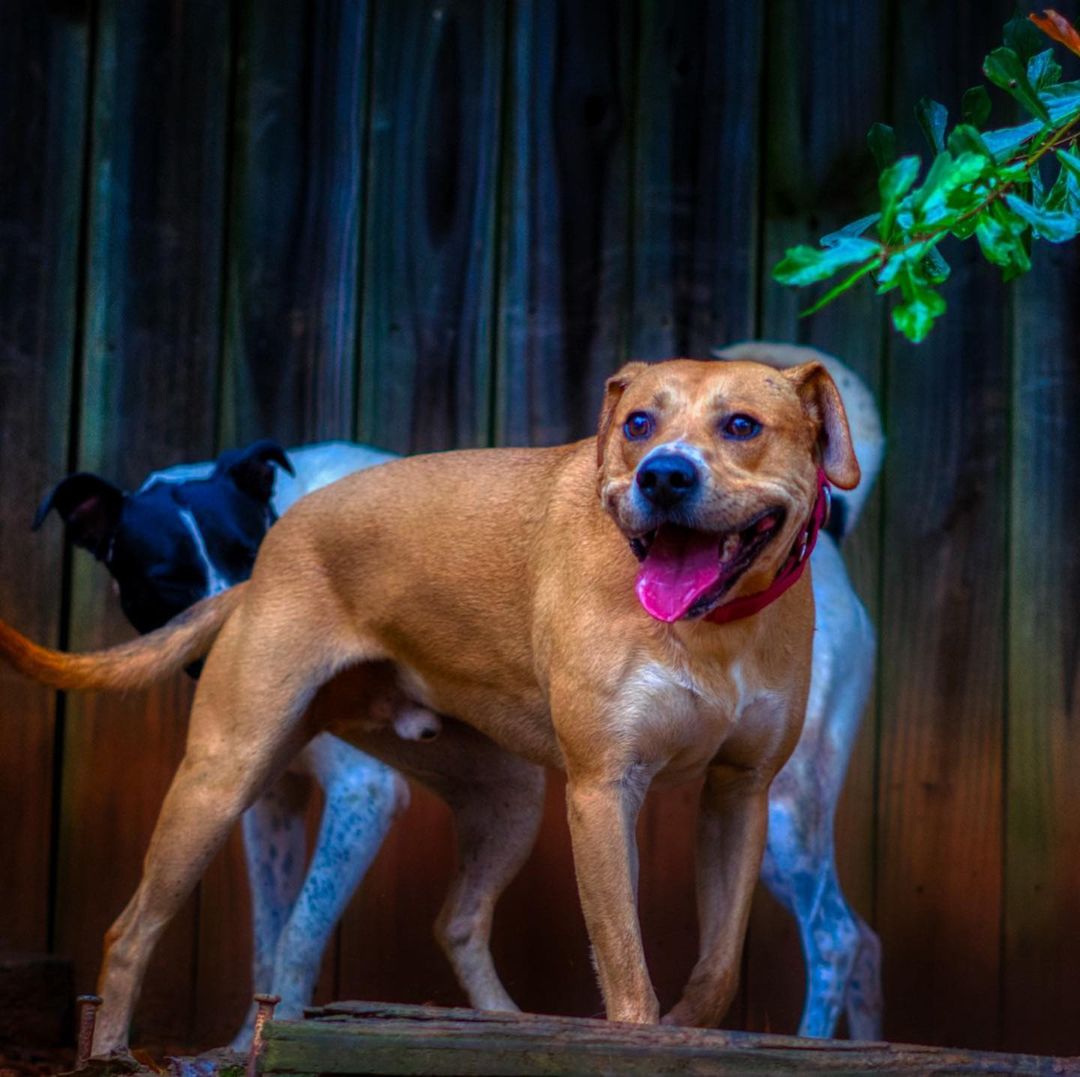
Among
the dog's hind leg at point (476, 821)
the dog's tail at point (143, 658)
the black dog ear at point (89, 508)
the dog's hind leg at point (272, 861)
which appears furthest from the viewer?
the dog's hind leg at point (272, 861)

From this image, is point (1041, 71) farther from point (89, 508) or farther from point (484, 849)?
point (89, 508)

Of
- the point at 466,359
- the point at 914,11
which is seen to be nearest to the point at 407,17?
the point at 466,359

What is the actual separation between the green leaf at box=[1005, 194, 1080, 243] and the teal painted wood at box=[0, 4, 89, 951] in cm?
375

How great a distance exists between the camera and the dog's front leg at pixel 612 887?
3.18 m

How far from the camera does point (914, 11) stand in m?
5.20

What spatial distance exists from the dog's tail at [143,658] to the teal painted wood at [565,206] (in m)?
1.30

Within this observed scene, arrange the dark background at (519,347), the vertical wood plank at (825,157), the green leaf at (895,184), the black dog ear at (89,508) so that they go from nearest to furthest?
the green leaf at (895,184)
the black dog ear at (89,508)
the dark background at (519,347)
the vertical wood plank at (825,157)

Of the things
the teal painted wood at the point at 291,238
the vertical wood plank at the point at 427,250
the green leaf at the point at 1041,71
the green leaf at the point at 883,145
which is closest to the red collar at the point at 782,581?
the green leaf at the point at 1041,71

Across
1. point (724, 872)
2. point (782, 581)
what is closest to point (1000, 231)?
point (782, 581)

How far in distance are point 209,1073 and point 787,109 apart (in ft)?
11.7

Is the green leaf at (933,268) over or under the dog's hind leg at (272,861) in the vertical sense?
over

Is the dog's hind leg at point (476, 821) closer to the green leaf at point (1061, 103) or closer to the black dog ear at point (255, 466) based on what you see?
the black dog ear at point (255, 466)

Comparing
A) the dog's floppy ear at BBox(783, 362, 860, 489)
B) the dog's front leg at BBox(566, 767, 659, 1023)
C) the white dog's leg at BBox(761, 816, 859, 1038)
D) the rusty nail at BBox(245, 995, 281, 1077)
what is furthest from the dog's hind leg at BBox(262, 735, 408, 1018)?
the rusty nail at BBox(245, 995, 281, 1077)

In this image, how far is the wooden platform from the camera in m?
2.38
